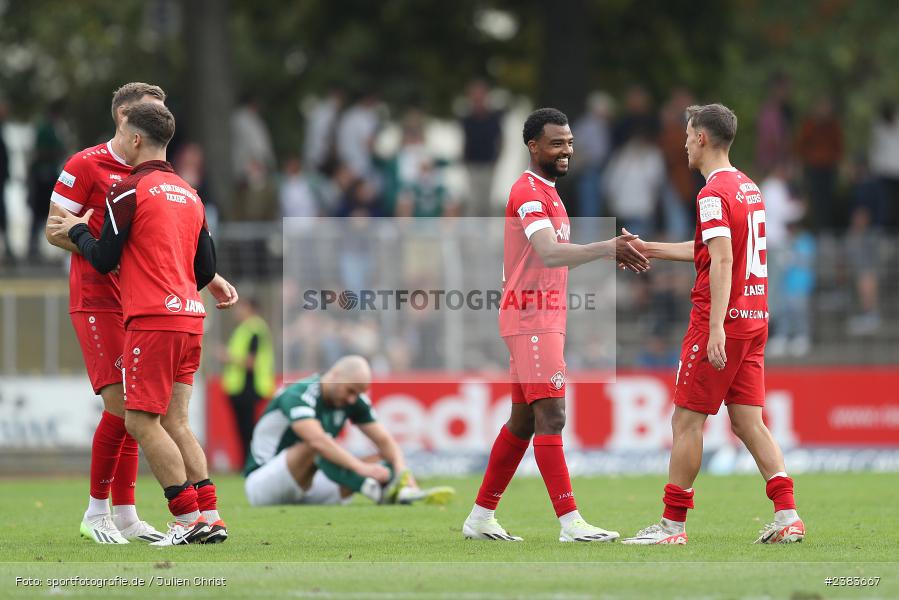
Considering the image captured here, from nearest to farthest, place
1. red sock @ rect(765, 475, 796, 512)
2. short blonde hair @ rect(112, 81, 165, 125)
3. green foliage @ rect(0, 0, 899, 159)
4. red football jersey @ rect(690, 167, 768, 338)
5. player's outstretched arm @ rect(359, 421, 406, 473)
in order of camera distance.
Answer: red football jersey @ rect(690, 167, 768, 338) → short blonde hair @ rect(112, 81, 165, 125) → red sock @ rect(765, 475, 796, 512) → player's outstretched arm @ rect(359, 421, 406, 473) → green foliage @ rect(0, 0, 899, 159)

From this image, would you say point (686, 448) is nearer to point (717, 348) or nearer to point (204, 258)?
point (717, 348)

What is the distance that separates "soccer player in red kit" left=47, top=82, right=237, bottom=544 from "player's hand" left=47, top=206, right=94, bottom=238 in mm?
20

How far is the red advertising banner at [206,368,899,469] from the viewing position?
19.6 meters

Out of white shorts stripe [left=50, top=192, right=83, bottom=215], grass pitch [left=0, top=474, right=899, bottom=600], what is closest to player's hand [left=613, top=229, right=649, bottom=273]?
grass pitch [left=0, top=474, right=899, bottom=600]

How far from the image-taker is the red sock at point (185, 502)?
8984mm

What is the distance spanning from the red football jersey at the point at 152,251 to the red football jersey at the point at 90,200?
1.48 feet

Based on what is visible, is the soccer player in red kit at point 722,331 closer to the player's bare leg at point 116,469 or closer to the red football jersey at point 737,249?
the red football jersey at point 737,249

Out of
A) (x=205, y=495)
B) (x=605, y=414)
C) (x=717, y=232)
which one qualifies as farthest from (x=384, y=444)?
(x=605, y=414)

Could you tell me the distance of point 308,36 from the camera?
1194 inches

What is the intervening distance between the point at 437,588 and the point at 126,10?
90.2ft

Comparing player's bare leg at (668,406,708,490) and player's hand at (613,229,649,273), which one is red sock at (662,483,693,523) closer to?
player's bare leg at (668,406,708,490)

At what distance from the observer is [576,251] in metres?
8.98

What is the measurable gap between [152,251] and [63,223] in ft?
2.31

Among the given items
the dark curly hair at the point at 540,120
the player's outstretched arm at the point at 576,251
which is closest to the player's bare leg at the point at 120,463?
the player's outstretched arm at the point at 576,251
